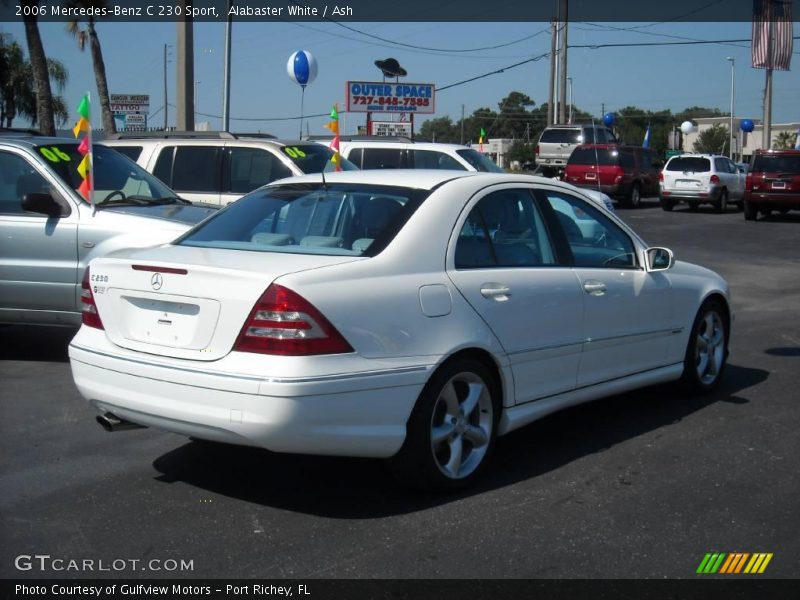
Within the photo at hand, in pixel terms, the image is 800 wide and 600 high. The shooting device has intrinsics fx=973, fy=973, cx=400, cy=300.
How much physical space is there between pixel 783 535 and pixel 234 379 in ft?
8.30

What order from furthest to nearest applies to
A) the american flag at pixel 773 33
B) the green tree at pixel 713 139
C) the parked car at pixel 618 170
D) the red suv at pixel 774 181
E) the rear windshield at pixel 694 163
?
the green tree at pixel 713 139 < the american flag at pixel 773 33 < the rear windshield at pixel 694 163 < the parked car at pixel 618 170 < the red suv at pixel 774 181

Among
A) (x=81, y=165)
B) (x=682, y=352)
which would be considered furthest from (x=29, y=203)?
(x=682, y=352)

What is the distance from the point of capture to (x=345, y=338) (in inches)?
169

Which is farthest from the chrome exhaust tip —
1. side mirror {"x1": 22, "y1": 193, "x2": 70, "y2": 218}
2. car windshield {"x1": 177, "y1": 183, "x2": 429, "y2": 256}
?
side mirror {"x1": 22, "y1": 193, "x2": 70, "y2": 218}

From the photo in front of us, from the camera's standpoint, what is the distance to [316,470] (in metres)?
5.22

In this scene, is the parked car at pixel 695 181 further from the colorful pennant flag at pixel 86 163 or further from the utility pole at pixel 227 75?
the colorful pennant flag at pixel 86 163

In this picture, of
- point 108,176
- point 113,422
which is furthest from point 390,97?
point 113,422

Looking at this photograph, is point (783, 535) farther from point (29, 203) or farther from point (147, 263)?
point (29, 203)

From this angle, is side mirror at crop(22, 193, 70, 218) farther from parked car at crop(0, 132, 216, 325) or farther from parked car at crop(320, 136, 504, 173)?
parked car at crop(320, 136, 504, 173)

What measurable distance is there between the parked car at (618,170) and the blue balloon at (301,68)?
9.62m

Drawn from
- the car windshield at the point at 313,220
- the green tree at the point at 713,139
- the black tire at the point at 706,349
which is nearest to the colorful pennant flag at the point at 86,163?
the car windshield at the point at 313,220

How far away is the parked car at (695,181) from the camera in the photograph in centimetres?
2866

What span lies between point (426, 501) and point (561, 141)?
29909 mm

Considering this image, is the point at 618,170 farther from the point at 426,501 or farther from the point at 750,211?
the point at 426,501
